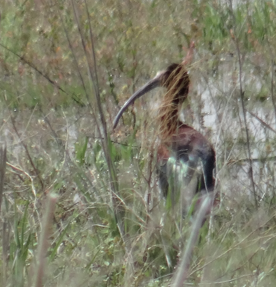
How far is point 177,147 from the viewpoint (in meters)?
3.14

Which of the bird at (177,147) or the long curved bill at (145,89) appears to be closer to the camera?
the bird at (177,147)

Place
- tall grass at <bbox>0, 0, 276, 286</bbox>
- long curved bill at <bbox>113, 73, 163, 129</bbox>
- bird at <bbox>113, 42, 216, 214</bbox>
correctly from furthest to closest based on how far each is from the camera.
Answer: long curved bill at <bbox>113, 73, 163, 129</bbox>
bird at <bbox>113, 42, 216, 214</bbox>
tall grass at <bbox>0, 0, 276, 286</bbox>

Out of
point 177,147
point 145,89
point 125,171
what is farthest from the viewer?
point 145,89

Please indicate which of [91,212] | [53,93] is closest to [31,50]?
[53,93]

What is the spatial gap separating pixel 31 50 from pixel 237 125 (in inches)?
99.6

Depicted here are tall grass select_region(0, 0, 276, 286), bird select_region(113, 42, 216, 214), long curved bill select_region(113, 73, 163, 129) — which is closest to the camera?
tall grass select_region(0, 0, 276, 286)

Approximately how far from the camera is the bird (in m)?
2.81

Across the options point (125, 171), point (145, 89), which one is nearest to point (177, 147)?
point (125, 171)

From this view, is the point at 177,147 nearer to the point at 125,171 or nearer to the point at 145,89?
the point at 125,171

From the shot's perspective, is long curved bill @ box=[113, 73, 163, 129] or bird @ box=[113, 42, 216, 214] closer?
bird @ box=[113, 42, 216, 214]

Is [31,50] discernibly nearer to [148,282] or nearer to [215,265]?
[148,282]

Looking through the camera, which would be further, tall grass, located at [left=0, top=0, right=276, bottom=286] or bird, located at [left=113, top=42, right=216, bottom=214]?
bird, located at [left=113, top=42, right=216, bottom=214]

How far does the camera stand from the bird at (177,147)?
281 centimetres

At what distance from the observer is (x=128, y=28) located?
16.6 feet
